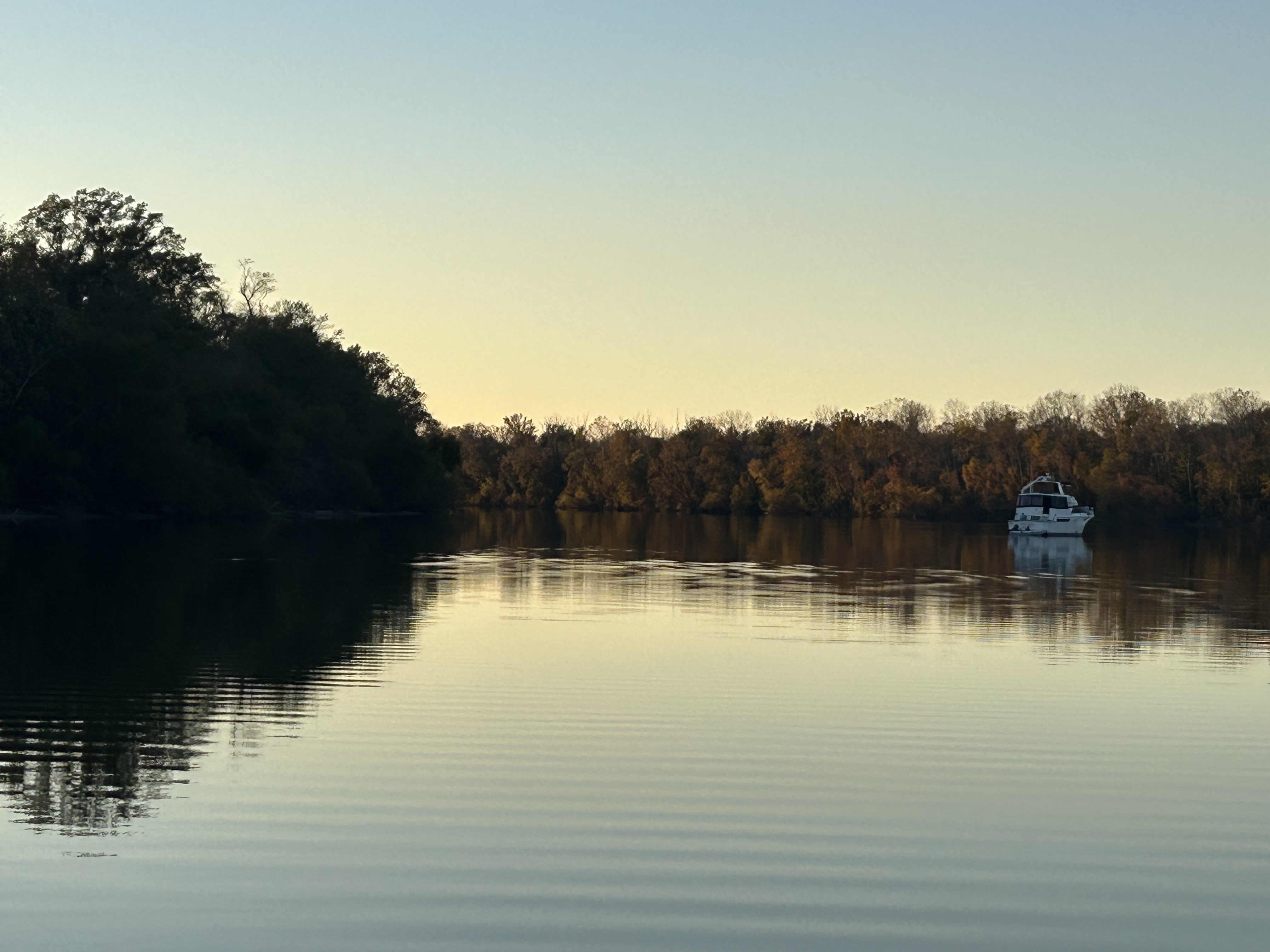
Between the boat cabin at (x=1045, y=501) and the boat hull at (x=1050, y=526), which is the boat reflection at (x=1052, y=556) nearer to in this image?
the boat hull at (x=1050, y=526)

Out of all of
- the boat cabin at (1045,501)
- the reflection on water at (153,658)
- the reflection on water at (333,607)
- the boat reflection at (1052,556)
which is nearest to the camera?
the reflection on water at (153,658)

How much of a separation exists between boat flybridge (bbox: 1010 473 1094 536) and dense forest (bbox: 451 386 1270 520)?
140 feet

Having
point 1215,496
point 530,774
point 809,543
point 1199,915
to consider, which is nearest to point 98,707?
point 530,774

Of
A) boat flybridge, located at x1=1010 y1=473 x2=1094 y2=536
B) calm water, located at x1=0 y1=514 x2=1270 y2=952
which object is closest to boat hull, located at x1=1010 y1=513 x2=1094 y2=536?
boat flybridge, located at x1=1010 y1=473 x2=1094 y2=536

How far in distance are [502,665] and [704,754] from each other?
20.9 feet

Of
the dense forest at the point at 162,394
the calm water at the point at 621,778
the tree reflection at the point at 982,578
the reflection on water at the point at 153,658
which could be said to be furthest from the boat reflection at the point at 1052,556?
the dense forest at the point at 162,394

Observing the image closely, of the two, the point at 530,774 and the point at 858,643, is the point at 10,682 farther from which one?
the point at 858,643

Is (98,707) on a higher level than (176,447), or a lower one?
lower

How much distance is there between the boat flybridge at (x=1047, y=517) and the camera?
3356 inches

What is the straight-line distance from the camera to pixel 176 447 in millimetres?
72000

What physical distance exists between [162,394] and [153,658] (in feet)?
181

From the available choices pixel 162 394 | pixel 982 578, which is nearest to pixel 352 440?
pixel 162 394

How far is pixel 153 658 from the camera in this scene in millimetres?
18703

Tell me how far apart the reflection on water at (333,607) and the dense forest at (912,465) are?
66.8 metres
